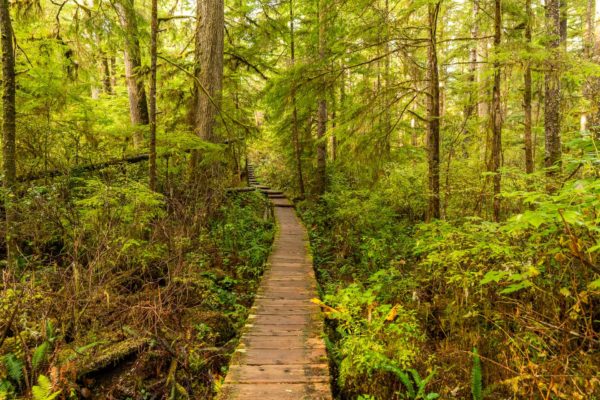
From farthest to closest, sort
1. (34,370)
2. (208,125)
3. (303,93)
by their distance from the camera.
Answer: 1. (208,125)
2. (303,93)
3. (34,370)

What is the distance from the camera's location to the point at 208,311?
18.8ft

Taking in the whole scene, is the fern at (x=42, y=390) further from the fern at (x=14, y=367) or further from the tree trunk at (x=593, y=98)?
the tree trunk at (x=593, y=98)

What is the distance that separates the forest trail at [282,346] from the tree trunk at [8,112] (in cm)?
404

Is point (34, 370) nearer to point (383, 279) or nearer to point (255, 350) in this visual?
point (255, 350)

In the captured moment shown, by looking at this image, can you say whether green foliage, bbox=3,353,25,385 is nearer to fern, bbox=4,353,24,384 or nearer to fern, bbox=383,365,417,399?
fern, bbox=4,353,24,384

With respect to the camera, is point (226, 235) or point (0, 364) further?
point (226, 235)

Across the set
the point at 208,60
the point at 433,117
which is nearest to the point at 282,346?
the point at 433,117

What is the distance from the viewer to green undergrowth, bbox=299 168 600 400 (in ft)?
11.5

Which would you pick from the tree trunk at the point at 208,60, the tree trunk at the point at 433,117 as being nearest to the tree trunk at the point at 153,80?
the tree trunk at the point at 208,60

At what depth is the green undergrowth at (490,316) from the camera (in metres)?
3.51

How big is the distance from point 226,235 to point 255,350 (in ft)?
16.0

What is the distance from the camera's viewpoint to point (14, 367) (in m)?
3.66

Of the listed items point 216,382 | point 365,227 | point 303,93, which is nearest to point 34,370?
point 216,382

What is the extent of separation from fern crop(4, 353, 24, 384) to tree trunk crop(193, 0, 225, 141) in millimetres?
7463
